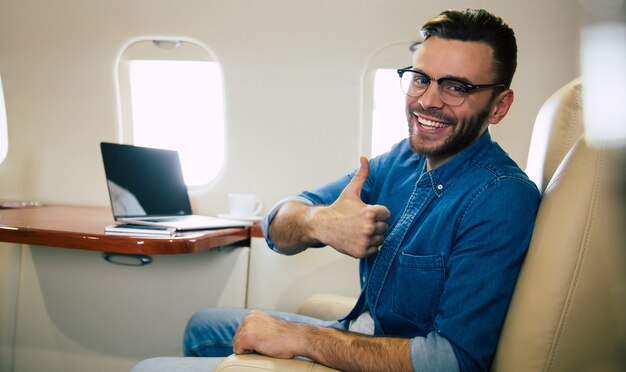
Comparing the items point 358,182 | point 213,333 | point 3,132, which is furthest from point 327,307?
point 3,132

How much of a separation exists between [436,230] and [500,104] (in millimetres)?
381

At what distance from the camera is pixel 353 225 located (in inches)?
46.3

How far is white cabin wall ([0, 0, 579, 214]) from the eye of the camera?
81.7 inches

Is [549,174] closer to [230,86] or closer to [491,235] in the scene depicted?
[491,235]

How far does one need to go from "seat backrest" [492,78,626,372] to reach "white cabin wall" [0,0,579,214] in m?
1.30

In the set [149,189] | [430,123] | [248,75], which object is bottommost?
[149,189]

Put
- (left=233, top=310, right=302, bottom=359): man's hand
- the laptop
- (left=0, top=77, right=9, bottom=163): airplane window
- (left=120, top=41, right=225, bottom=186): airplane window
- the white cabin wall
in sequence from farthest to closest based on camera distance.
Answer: (left=0, top=77, right=9, bottom=163): airplane window < (left=120, top=41, right=225, bottom=186): airplane window < the white cabin wall < the laptop < (left=233, top=310, right=302, bottom=359): man's hand

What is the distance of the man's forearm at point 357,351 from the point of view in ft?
3.25

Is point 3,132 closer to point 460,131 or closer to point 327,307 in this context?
point 327,307

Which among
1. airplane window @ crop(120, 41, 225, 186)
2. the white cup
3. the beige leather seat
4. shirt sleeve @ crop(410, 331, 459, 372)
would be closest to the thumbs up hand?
shirt sleeve @ crop(410, 331, 459, 372)

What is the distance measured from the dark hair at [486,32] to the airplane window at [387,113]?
100 cm

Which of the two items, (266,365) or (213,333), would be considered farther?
(213,333)

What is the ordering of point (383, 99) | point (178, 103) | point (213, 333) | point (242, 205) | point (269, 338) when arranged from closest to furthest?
point (269, 338)
point (213, 333)
point (242, 205)
point (383, 99)
point (178, 103)

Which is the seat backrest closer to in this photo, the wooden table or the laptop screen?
the wooden table
